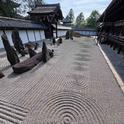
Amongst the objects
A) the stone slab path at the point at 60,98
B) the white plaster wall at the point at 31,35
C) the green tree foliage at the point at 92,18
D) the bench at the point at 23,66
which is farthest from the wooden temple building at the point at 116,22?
the green tree foliage at the point at 92,18

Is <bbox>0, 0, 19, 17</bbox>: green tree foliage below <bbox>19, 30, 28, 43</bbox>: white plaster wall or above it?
above

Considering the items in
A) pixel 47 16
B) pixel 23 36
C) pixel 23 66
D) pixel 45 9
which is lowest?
pixel 23 36

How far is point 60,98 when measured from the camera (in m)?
5.18

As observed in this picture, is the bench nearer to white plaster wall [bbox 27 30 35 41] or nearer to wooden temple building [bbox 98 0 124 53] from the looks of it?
wooden temple building [bbox 98 0 124 53]

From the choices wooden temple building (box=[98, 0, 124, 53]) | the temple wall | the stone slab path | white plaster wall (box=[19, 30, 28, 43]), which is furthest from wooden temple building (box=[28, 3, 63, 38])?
the stone slab path

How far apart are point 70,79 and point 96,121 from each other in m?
3.15

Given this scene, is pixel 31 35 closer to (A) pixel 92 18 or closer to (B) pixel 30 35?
(B) pixel 30 35

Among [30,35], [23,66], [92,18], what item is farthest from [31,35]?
[92,18]

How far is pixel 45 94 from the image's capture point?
5.45 metres

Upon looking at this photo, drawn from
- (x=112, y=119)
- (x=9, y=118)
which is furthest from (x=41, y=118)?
(x=112, y=119)

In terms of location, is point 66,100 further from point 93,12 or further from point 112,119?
point 93,12

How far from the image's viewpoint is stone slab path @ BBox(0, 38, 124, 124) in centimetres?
410

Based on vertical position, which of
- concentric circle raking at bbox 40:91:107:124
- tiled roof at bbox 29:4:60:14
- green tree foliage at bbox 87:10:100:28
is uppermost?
tiled roof at bbox 29:4:60:14

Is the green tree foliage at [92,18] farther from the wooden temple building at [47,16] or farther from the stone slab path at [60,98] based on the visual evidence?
the stone slab path at [60,98]
